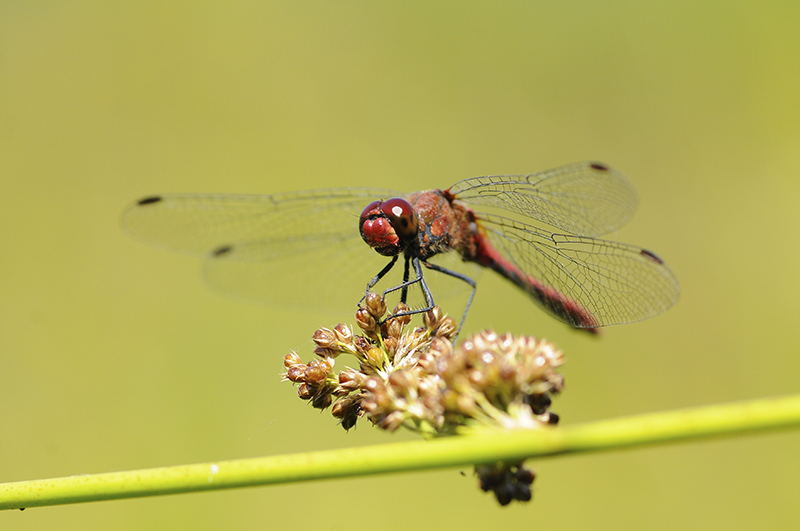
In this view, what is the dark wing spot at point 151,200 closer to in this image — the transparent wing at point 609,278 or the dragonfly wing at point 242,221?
the dragonfly wing at point 242,221

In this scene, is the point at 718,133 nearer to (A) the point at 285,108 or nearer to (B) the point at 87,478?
(A) the point at 285,108

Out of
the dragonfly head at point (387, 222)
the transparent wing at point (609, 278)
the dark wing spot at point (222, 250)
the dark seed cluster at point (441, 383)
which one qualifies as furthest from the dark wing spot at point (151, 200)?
the transparent wing at point (609, 278)

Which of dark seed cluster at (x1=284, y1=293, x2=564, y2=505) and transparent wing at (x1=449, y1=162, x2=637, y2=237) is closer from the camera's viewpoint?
dark seed cluster at (x1=284, y1=293, x2=564, y2=505)

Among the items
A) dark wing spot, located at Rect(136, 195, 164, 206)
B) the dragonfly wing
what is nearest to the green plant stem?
the dragonfly wing

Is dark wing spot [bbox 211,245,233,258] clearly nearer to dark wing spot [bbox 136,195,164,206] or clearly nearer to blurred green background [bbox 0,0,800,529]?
dark wing spot [bbox 136,195,164,206]

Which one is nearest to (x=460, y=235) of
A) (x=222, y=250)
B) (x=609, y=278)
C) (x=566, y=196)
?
(x=566, y=196)

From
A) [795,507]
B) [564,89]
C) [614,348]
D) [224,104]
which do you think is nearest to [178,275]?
[224,104]
